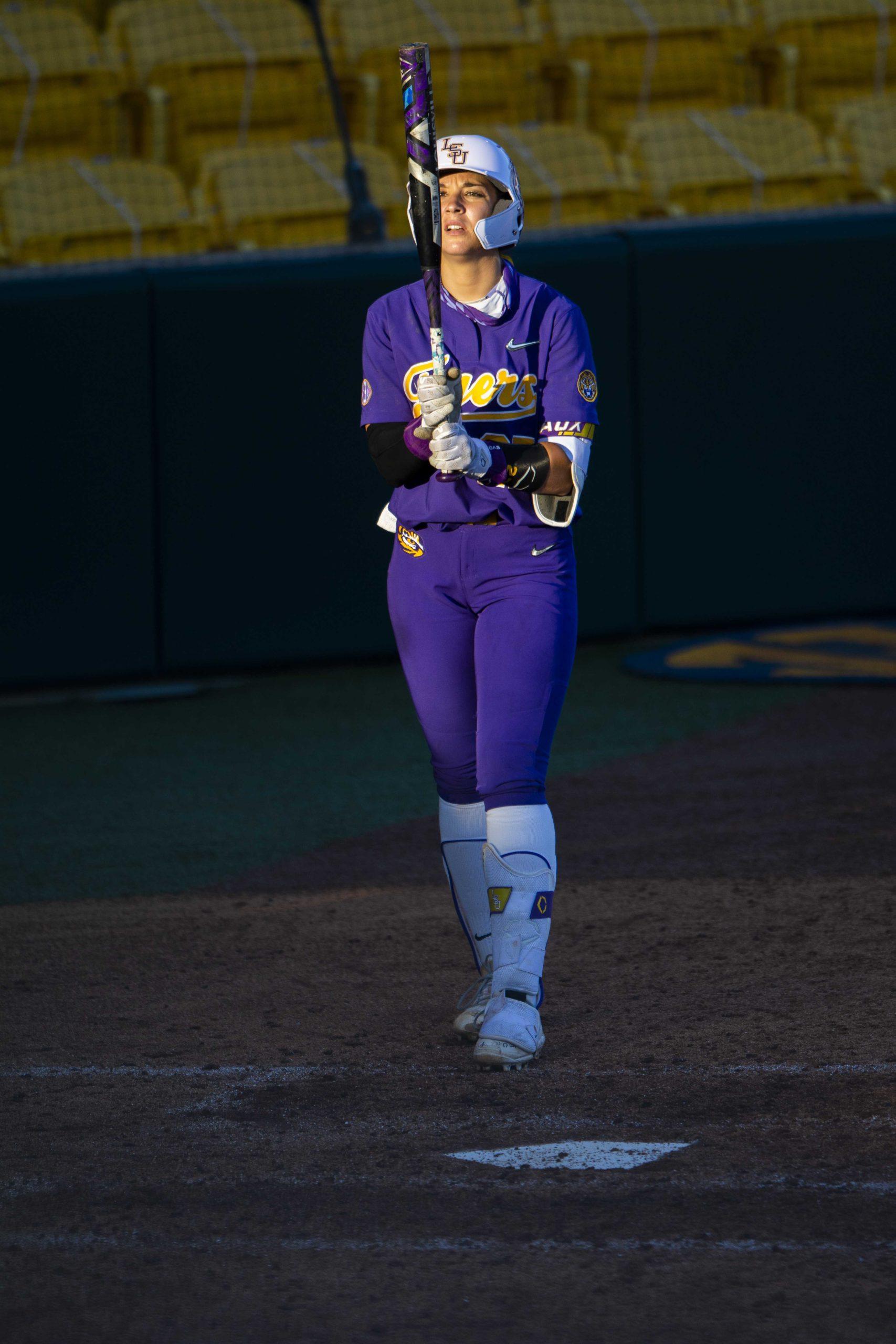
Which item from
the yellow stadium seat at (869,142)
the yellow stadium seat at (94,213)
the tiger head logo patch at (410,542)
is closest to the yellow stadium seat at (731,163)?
the yellow stadium seat at (869,142)

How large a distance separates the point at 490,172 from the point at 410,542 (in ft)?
2.71

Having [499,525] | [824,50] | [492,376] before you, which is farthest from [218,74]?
[499,525]

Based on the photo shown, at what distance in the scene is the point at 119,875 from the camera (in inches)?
234

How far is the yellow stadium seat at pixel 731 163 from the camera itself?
11.3 metres

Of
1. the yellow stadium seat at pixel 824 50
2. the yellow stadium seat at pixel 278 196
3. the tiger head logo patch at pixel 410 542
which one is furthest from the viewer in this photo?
the yellow stadium seat at pixel 824 50

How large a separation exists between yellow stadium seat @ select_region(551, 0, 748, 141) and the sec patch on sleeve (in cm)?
847

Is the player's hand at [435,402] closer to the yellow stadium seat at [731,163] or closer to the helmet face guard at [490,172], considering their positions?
the helmet face guard at [490,172]

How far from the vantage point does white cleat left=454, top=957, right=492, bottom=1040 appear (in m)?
4.29

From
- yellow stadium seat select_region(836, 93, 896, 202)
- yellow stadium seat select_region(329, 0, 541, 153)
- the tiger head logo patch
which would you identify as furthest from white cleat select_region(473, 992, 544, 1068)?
yellow stadium seat select_region(836, 93, 896, 202)

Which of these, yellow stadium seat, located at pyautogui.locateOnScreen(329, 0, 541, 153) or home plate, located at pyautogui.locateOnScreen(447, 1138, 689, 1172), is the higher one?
yellow stadium seat, located at pyautogui.locateOnScreen(329, 0, 541, 153)

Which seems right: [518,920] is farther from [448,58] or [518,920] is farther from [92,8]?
[92,8]

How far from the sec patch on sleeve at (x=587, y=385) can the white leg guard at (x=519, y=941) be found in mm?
1010

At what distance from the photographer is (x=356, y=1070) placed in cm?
411

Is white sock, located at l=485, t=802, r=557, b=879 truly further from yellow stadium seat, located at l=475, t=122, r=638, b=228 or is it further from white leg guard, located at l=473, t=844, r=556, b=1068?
yellow stadium seat, located at l=475, t=122, r=638, b=228
